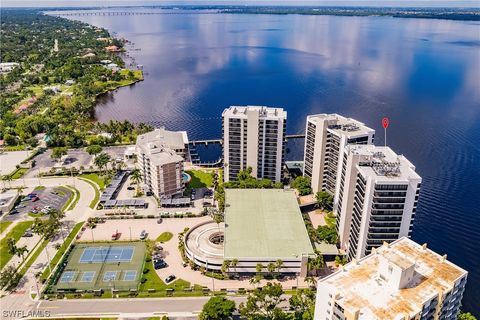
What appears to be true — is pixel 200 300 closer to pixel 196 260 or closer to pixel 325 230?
pixel 196 260

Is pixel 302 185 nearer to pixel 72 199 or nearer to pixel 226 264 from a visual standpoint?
pixel 226 264

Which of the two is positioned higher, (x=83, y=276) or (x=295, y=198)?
(x=295, y=198)

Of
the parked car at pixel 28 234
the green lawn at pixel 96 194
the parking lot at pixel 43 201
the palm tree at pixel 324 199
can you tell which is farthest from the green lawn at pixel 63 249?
the palm tree at pixel 324 199

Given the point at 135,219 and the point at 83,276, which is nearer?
the point at 83,276

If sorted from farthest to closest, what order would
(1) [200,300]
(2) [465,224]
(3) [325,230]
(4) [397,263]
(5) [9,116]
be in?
(5) [9,116] → (2) [465,224] → (3) [325,230] → (1) [200,300] → (4) [397,263]

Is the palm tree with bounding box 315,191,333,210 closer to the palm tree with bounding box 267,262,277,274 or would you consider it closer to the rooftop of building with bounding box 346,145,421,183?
the rooftop of building with bounding box 346,145,421,183

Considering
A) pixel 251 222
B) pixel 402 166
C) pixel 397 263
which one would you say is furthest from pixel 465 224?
pixel 397 263

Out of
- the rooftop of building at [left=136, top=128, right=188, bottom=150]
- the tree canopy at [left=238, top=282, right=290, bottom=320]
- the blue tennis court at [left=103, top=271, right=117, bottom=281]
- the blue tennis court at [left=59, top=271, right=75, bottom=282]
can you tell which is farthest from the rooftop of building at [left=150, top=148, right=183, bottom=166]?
the tree canopy at [left=238, top=282, right=290, bottom=320]

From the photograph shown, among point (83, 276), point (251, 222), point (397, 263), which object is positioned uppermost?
point (397, 263)
